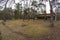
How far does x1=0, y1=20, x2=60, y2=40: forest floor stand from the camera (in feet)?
7.91

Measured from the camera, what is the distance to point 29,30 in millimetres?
2574

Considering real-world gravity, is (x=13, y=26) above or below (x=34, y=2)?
below

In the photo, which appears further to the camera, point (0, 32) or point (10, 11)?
point (10, 11)

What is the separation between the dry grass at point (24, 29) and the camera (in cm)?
243

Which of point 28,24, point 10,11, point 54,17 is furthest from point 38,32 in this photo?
point 10,11

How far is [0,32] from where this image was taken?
8.16 ft

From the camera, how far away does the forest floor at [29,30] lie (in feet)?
7.91

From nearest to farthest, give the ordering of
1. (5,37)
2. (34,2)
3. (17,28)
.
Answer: (5,37)
(17,28)
(34,2)

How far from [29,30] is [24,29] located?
86mm

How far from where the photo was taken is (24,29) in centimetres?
261

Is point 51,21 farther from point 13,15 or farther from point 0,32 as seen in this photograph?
point 0,32

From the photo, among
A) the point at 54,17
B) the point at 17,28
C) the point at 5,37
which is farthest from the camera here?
the point at 54,17

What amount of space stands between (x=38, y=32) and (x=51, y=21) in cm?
39

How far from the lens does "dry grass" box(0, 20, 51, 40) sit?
2430mm
